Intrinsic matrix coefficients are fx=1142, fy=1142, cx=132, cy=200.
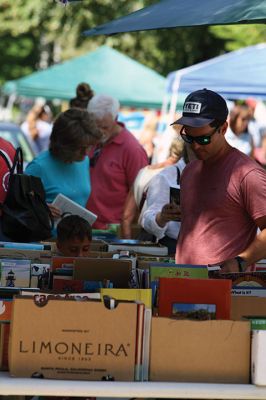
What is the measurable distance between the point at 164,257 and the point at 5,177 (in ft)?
3.52

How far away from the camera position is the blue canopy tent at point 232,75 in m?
13.9

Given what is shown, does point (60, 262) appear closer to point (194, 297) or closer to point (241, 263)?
point (241, 263)

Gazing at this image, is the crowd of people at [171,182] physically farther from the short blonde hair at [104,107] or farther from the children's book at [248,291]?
the children's book at [248,291]

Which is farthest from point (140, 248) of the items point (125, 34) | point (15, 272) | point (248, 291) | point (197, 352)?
point (125, 34)

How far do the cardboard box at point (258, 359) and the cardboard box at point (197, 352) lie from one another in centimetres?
5

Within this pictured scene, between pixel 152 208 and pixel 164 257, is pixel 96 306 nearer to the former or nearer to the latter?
pixel 164 257

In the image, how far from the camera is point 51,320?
14.3 ft

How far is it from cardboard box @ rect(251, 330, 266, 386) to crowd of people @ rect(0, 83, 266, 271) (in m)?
1.24

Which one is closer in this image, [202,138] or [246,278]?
[246,278]

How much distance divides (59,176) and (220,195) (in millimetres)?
2530

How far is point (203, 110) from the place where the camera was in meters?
5.79

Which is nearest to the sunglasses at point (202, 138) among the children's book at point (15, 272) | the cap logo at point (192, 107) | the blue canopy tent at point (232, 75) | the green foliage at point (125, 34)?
the cap logo at point (192, 107)

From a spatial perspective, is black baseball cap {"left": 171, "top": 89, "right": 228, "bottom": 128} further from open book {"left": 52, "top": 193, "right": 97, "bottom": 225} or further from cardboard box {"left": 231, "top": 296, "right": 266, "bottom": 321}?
open book {"left": 52, "top": 193, "right": 97, "bottom": 225}

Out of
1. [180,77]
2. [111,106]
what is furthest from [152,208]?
[180,77]
